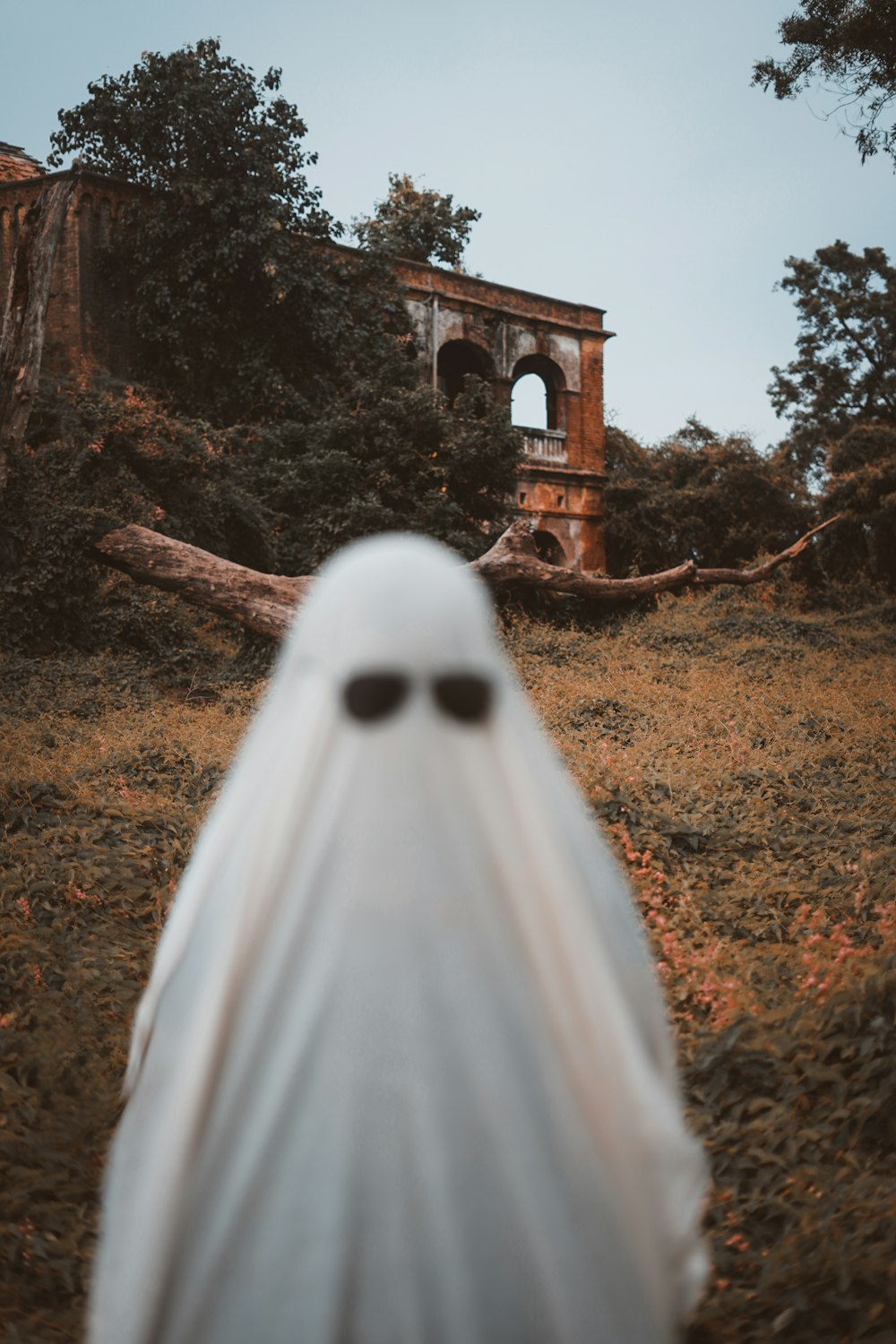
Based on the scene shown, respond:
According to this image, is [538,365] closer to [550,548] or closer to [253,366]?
[550,548]

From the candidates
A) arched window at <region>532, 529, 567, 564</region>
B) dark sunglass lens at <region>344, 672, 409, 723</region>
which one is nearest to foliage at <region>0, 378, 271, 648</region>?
arched window at <region>532, 529, 567, 564</region>

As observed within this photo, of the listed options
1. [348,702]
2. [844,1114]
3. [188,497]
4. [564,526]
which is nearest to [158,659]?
[188,497]

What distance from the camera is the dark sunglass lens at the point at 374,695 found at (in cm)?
181

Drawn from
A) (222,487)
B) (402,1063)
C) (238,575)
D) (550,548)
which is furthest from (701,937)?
(550,548)

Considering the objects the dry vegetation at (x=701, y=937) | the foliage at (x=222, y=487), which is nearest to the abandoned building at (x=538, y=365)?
the foliage at (x=222, y=487)

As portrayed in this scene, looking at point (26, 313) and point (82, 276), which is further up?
point (82, 276)

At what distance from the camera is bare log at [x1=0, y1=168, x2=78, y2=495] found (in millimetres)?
10977

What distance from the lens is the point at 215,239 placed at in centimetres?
1895

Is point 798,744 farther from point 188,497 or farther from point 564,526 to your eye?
point 564,526

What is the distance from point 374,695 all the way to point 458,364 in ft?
87.7

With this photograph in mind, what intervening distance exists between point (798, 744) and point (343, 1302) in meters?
7.95

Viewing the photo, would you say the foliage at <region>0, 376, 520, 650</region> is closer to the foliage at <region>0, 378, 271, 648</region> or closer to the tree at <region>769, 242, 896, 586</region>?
the foliage at <region>0, 378, 271, 648</region>

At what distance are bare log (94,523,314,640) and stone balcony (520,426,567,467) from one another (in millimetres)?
14368

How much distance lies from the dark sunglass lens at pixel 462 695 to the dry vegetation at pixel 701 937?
214cm
